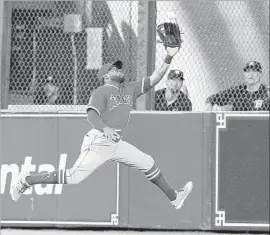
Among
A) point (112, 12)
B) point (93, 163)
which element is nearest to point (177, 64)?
point (112, 12)

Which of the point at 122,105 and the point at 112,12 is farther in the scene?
the point at 112,12

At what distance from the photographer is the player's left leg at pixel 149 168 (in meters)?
8.75

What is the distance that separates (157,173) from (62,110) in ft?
4.74

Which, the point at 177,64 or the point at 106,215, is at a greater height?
the point at 177,64

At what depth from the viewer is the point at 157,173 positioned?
29.3 feet

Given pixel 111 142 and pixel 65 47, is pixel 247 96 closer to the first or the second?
pixel 111 142

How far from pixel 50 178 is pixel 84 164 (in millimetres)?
425

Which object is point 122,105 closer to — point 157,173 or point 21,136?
point 157,173

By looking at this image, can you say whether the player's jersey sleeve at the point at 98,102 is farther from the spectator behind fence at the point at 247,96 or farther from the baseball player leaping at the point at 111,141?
the spectator behind fence at the point at 247,96

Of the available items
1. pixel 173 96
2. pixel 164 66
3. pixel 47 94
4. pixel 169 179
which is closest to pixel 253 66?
pixel 173 96

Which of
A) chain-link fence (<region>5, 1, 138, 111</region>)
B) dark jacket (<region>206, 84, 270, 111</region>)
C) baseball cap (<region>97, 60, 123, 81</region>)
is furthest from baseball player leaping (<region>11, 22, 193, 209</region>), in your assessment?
dark jacket (<region>206, 84, 270, 111</region>)

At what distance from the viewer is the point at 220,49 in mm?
9156

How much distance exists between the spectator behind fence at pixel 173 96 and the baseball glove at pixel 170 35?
1.07 meters

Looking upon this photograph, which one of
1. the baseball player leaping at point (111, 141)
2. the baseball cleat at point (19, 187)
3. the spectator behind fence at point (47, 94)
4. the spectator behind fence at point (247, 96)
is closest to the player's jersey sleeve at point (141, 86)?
the baseball player leaping at point (111, 141)
